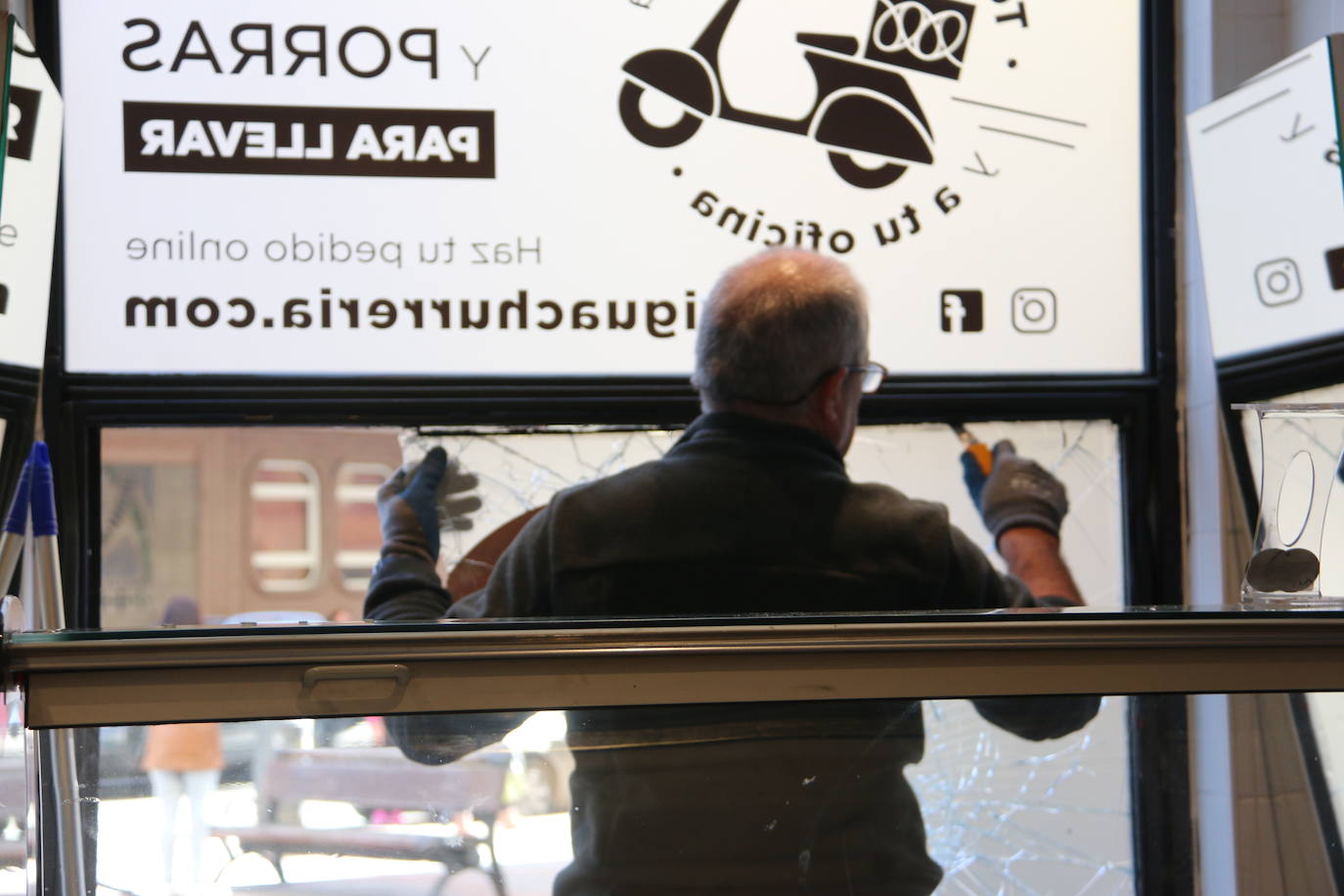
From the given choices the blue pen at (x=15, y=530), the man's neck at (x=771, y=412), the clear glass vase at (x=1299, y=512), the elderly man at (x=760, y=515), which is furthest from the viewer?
the man's neck at (x=771, y=412)

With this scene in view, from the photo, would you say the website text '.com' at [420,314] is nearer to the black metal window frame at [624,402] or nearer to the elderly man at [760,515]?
the black metal window frame at [624,402]

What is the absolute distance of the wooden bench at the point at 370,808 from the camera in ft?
2.23

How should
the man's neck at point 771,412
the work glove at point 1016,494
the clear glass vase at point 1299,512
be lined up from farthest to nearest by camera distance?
the work glove at point 1016,494 < the man's neck at point 771,412 < the clear glass vase at point 1299,512

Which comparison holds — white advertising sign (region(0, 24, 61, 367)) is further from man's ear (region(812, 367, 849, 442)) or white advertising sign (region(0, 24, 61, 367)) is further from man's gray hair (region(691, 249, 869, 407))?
man's ear (region(812, 367, 849, 442))

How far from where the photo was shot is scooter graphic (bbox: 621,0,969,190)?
6.46ft

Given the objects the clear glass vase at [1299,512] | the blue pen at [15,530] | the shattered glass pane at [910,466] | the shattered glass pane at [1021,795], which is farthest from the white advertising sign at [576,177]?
the shattered glass pane at [1021,795]

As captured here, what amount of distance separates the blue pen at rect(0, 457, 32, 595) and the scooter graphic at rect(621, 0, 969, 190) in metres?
1.00

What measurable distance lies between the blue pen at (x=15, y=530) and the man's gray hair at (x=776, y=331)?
0.75 m

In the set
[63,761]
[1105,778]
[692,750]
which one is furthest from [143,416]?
[1105,778]

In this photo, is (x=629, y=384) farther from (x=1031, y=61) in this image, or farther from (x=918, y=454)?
(x=1031, y=61)

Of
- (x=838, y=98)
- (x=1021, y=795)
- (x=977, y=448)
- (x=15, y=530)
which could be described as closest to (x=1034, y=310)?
(x=977, y=448)

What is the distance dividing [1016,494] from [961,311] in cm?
32

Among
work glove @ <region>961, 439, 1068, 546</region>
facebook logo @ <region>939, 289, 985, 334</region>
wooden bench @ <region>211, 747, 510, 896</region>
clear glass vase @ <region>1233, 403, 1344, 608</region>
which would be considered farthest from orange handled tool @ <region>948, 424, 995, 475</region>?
wooden bench @ <region>211, 747, 510, 896</region>

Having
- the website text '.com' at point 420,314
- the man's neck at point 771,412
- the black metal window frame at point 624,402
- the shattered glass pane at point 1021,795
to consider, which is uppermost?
the website text '.com' at point 420,314
